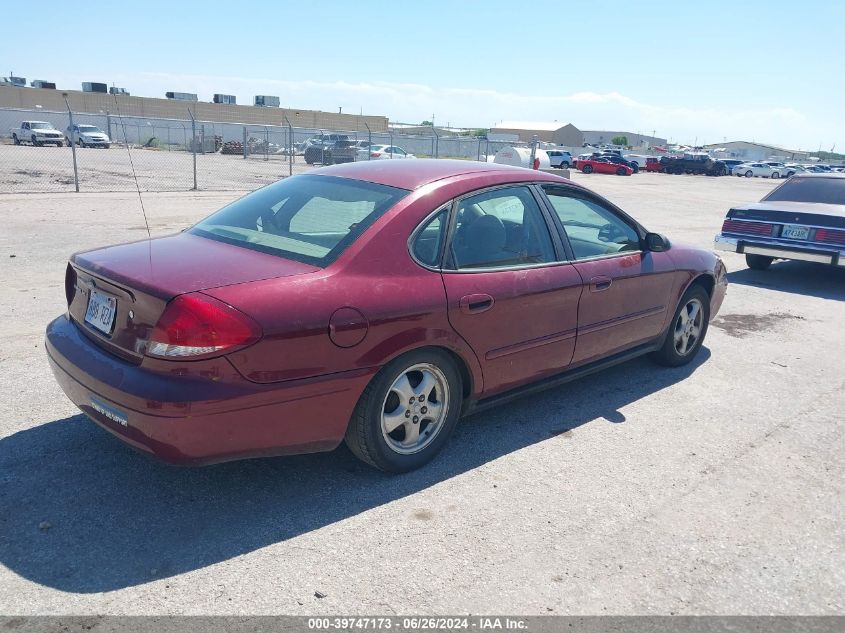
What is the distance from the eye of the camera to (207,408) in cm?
294

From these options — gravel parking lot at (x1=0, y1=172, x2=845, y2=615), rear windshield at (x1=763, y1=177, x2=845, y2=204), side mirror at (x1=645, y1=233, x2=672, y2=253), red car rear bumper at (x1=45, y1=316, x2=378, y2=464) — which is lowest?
gravel parking lot at (x1=0, y1=172, x2=845, y2=615)

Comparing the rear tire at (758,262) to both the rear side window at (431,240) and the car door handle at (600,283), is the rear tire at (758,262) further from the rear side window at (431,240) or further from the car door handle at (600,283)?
the rear side window at (431,240)

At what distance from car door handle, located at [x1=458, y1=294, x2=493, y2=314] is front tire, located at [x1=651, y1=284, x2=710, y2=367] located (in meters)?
2.28

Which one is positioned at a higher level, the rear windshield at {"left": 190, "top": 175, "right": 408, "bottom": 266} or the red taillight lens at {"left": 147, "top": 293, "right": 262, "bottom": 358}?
the rear windshield at {"left": 190, "top": 175, "right": 408, "bottom": 266}

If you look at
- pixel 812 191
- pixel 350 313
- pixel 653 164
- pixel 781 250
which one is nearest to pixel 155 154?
pixel 812 191

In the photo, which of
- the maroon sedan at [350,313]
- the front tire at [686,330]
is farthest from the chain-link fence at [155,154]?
the front tire at [686,330]

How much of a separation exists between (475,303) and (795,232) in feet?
24.6

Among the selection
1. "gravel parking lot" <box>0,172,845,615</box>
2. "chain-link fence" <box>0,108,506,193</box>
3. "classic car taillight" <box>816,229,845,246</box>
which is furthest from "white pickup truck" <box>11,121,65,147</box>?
"classic car taillight" <box>816,229,845,246</box>

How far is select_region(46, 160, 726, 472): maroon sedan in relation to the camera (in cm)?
300

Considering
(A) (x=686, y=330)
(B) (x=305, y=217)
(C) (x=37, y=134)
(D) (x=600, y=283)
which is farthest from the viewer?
(C) (x=37, y=134)

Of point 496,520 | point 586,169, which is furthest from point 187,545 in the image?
point 586,169

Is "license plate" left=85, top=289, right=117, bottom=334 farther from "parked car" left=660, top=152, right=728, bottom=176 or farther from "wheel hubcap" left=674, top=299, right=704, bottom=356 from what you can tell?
"parked car" left=660, top=152, right=728, bottom=176

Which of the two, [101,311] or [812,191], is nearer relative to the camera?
[101,311]

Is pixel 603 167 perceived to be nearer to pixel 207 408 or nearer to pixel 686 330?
pixel 686 330
